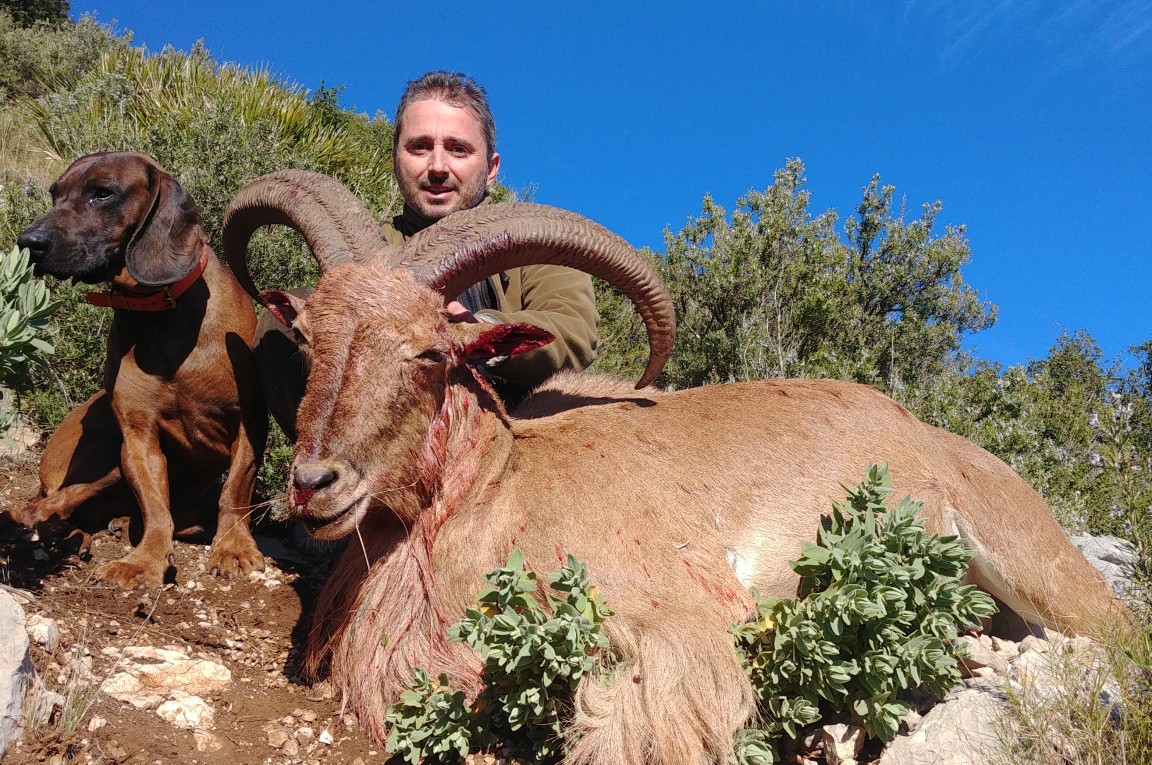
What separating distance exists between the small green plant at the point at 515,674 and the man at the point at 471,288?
188cm

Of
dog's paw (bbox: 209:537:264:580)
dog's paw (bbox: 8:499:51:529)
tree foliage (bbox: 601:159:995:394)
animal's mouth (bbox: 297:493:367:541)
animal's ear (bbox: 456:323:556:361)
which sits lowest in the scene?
dog's paw (bbox: 8:499:51:529)

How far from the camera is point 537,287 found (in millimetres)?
5484

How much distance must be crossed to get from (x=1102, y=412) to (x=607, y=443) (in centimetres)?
229

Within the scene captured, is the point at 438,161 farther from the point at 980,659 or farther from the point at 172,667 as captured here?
the point at 980,659

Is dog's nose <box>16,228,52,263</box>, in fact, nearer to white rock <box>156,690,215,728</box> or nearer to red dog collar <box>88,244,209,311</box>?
red dog collar <box>88,244,209,311</box>

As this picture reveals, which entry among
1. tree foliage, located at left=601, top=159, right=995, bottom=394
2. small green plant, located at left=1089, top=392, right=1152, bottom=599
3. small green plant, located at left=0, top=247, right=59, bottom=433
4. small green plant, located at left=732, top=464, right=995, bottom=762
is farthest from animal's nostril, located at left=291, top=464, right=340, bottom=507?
tree foliage, located at left=601, top=159, right=995, bottom=394

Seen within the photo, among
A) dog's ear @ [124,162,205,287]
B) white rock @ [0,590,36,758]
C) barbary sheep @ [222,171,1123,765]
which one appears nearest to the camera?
white rock @ [0,590,36,758]

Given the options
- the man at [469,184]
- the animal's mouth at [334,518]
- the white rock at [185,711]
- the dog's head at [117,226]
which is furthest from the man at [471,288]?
the white rock at [185,711]

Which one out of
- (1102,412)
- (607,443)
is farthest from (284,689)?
(1102,412)

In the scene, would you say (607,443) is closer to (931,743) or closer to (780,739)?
(780,739)

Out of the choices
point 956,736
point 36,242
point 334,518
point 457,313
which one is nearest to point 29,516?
point 36,242

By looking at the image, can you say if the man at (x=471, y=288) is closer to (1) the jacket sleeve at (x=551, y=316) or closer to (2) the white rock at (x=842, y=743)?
(1) the jacket sleeve at (x=551, y=316)

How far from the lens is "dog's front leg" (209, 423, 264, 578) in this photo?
4.93 metres

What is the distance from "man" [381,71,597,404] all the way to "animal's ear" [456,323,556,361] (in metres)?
1.06
